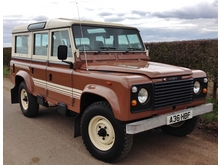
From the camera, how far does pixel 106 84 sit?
3.69 m

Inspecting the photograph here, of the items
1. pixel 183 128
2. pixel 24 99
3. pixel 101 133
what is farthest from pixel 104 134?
pixel 24 99

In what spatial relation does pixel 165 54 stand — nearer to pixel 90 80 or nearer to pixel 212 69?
pixel 212 69

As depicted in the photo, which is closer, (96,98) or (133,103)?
(133,103)

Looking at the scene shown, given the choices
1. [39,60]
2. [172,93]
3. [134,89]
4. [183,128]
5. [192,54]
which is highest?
[192,54]

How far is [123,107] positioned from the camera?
11.2ft

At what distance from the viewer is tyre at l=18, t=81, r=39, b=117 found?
19.8ft

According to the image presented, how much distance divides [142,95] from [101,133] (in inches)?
34.2

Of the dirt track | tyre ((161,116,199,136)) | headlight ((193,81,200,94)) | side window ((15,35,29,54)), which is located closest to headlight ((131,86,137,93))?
the dirt track

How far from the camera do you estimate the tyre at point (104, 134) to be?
358 cm

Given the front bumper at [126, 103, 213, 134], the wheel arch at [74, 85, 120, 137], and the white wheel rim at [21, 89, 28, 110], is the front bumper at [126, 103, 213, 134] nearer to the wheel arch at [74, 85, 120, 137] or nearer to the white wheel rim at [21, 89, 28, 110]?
the wheel arch at [74, 85, 120, 137]

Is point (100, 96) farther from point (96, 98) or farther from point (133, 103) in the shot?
point (133, 103)

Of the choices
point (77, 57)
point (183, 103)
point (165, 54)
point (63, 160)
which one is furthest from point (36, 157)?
point (165, 54)

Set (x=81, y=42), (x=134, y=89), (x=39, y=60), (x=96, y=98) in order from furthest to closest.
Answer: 1. (x=39, y=60)
2. (x=81, y=42)
3. (x=96, y=98)
4. (x=134, y=89)

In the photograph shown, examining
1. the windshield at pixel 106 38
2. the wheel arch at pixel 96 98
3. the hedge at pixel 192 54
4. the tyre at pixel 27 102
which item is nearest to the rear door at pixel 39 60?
the tyre at pixel 27 102
